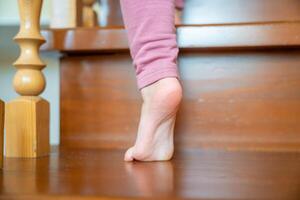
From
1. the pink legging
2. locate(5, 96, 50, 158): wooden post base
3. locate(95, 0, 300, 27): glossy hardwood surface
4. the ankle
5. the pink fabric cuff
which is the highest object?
locate(95, 0, 300, 27): glossy hardwood surface

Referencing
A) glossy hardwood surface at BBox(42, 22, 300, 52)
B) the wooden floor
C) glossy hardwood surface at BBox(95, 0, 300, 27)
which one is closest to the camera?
the wooden floor

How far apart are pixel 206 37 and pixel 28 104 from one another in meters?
0.37

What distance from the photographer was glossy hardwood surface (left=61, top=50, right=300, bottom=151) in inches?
36.6

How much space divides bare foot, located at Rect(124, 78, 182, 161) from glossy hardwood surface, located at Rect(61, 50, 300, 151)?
0.22 metres

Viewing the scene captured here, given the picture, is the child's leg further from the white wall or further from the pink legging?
the white wall

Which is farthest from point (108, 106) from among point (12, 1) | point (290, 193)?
point (290, 193)

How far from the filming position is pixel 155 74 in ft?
2.33

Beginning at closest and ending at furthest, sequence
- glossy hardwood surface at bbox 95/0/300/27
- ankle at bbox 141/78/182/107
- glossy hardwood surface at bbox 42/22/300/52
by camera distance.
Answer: ankle at bbox 141/78/182/107, glossy hardwood surface at bbox 42/22/300/52, glossy hardwood surface at bbox 95/0/300/27

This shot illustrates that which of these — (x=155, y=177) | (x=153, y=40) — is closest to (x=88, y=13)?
(x=153, y=40)

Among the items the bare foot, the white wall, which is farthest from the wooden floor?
the white wall

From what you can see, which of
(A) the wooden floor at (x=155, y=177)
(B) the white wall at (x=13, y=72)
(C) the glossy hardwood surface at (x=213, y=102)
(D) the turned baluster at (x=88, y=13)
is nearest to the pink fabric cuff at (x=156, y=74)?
(A) the wooden floor at (x=155, y=177)

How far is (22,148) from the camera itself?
0.79 metres

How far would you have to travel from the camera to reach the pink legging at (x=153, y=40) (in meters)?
0.71

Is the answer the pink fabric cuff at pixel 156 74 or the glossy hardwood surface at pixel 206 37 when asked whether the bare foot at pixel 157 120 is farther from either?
the glossy hardwood surface at pixel 206 37
